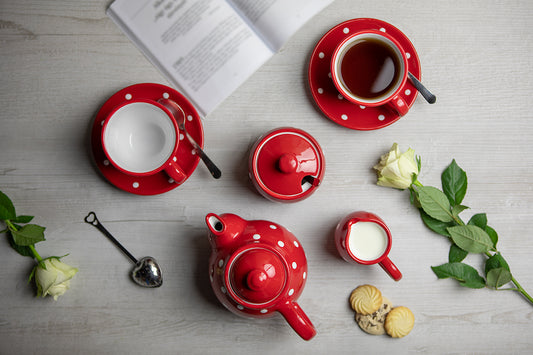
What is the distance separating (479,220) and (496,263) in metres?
0.10

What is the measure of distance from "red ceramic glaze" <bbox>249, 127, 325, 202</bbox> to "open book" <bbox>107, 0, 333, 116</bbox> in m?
0.18

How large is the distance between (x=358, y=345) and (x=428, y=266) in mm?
235

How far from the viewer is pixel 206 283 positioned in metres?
0.86

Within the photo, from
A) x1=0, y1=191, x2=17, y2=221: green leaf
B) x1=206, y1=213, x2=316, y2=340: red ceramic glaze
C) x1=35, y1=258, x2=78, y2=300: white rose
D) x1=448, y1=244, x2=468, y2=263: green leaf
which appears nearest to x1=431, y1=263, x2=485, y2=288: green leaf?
x1=448, y1=244, x2=468, y2=263: green leaf

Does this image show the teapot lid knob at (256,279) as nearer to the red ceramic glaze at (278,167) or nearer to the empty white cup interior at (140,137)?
the red ceramic glaze at (278,167)

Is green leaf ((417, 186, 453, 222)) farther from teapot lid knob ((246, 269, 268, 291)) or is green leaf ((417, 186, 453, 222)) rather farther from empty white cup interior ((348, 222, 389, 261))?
teapot lid knob ((246, 269, 268, 291))

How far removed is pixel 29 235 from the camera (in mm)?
812

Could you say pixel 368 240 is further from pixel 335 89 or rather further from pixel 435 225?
pixel 335 89

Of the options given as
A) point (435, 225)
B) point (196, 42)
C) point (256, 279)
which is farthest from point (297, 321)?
point (196, 42)

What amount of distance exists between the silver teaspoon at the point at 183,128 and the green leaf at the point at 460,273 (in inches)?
20.6

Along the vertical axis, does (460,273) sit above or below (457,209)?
below

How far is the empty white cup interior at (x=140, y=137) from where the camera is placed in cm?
78

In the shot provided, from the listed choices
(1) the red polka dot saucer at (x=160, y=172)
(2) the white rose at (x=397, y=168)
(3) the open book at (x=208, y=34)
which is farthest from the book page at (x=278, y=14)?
(2) the white rose at (x=397, y=168)

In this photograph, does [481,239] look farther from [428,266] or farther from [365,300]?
[365,300]
